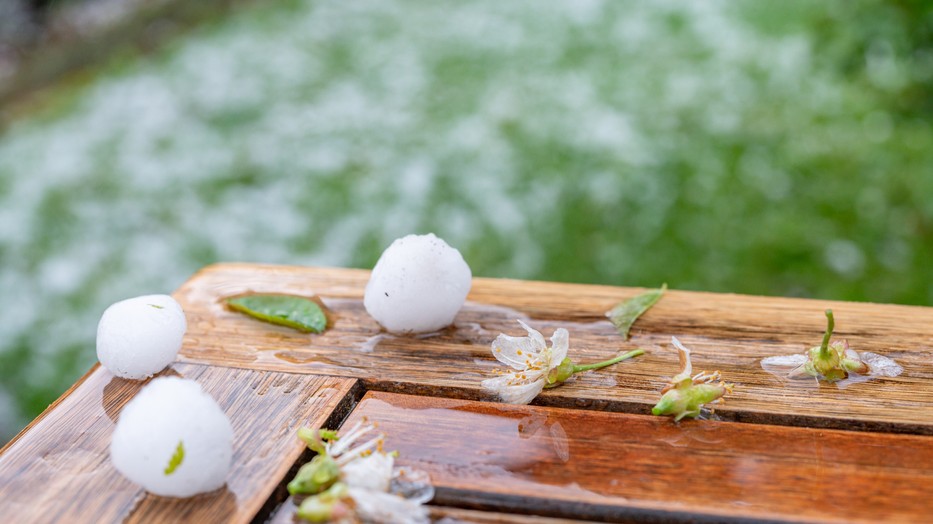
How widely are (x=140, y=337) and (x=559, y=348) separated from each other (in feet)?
1.67

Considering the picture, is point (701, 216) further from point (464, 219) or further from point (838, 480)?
point (838, 480)

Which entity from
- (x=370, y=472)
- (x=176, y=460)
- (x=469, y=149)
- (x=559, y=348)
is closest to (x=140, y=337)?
(x=176, y=460)

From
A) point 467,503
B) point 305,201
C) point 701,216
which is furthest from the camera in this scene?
point 305,201

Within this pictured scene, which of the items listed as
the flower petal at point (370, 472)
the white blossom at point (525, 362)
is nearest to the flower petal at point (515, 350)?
the white blossom at point (525, 362)

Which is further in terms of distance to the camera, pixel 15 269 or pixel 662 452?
pixel 15 269

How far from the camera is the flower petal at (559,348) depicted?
1.01 m

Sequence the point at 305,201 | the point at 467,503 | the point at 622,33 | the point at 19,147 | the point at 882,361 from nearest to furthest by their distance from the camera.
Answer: the point at 467,503 → the point at 882,361 → the point at 305,201 → the point at 19,147 → the point at 622,33

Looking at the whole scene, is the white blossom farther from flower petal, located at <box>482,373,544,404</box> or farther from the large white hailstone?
the large white hailstone

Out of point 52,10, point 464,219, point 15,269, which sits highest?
point 52,10

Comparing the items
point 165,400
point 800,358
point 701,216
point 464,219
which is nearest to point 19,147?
point 464,219

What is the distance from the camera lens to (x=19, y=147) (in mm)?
3623

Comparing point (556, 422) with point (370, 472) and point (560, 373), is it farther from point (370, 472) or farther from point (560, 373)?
point (370, 472)

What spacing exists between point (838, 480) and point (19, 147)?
3.66m

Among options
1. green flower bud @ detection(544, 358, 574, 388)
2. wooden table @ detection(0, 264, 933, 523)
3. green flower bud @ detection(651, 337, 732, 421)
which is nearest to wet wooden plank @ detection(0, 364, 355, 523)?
wooden table @ detection(0, 264, 933, 523)
